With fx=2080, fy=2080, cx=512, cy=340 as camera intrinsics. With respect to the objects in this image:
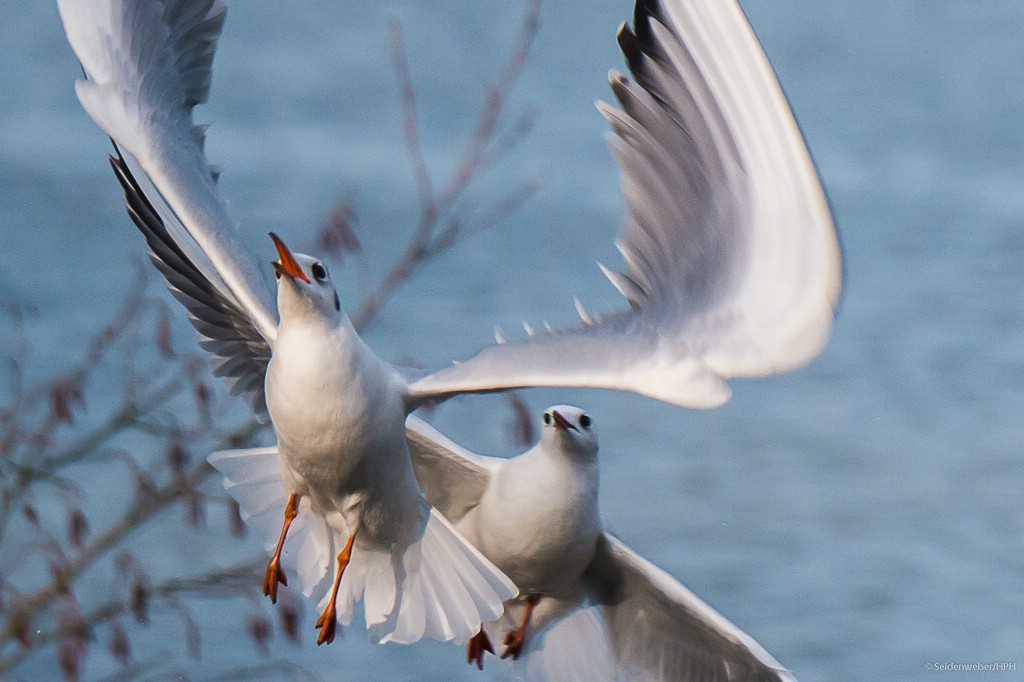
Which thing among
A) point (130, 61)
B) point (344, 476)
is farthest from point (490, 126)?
point (344, 476)

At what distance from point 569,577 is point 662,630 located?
0.77 feet

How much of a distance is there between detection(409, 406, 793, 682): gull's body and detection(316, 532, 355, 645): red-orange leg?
11.1 inches

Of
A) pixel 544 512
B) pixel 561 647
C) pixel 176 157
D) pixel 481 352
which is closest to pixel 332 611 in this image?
pixel 544 512

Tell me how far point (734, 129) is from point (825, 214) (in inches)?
7.0

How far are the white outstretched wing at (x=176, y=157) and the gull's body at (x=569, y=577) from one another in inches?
13.8

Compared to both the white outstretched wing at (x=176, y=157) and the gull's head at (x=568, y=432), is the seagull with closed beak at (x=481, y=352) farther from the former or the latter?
the gull's head at (x=568, y=432)

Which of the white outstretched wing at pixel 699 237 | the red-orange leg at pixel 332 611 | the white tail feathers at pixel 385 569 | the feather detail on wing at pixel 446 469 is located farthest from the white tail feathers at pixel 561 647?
the white outstretched wing at pixel 699 237

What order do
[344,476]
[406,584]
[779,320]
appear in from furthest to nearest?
[406,584] → [344,476] → [779,320]

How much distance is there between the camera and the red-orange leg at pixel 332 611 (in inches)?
113

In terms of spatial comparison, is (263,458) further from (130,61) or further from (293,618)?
(130,61)

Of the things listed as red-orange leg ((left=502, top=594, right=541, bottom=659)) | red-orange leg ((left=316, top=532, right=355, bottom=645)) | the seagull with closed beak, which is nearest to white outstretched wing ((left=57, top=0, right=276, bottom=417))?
the seagull with closed beak

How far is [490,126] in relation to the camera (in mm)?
3531

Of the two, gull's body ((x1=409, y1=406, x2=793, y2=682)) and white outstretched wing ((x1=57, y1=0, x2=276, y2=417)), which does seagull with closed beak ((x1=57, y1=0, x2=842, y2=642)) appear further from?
gull's body ((x1=409, y1=406, x2=793, y2=682))

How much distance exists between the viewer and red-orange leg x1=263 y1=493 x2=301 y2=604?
292 centimetres
